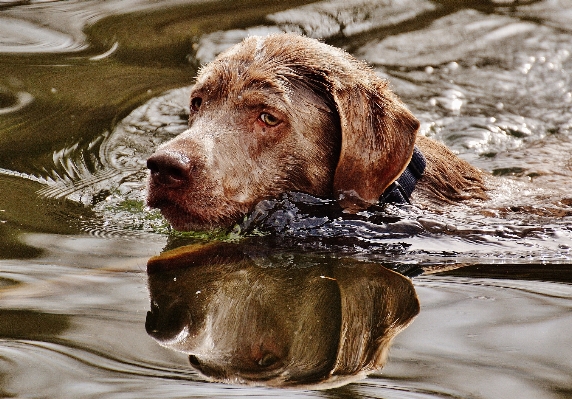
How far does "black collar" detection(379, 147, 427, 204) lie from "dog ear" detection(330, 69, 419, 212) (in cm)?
9

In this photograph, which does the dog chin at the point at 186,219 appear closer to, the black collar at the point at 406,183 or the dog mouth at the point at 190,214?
the dog mouth at the point at 190,214

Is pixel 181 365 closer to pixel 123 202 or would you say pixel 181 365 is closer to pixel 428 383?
pixel 428 383

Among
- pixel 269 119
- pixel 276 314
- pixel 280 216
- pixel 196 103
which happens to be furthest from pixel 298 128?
pixel 276 314

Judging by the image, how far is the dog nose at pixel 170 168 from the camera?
5004 millimetres

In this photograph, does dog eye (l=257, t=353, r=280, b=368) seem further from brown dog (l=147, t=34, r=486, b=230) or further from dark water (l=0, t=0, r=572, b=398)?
brown dog (l=147, t=34, r=486, b=230)

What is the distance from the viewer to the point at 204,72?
5934mm

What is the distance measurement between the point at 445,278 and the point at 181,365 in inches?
67.4

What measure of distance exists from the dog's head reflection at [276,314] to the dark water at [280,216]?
2 cm

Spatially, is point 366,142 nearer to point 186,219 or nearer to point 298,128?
point 298,128

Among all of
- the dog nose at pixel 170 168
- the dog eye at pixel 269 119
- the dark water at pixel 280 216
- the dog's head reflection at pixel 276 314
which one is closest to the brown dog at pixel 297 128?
the dog eye at pixel 269 119

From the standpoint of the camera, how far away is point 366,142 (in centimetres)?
563

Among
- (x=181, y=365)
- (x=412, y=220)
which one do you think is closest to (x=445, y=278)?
(x=412, y=220)

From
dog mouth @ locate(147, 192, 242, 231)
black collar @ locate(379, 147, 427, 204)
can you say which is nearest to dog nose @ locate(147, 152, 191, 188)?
dog mouth @ locate(147, 192, 242, 231)

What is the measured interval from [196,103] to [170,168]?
39.7 inches
